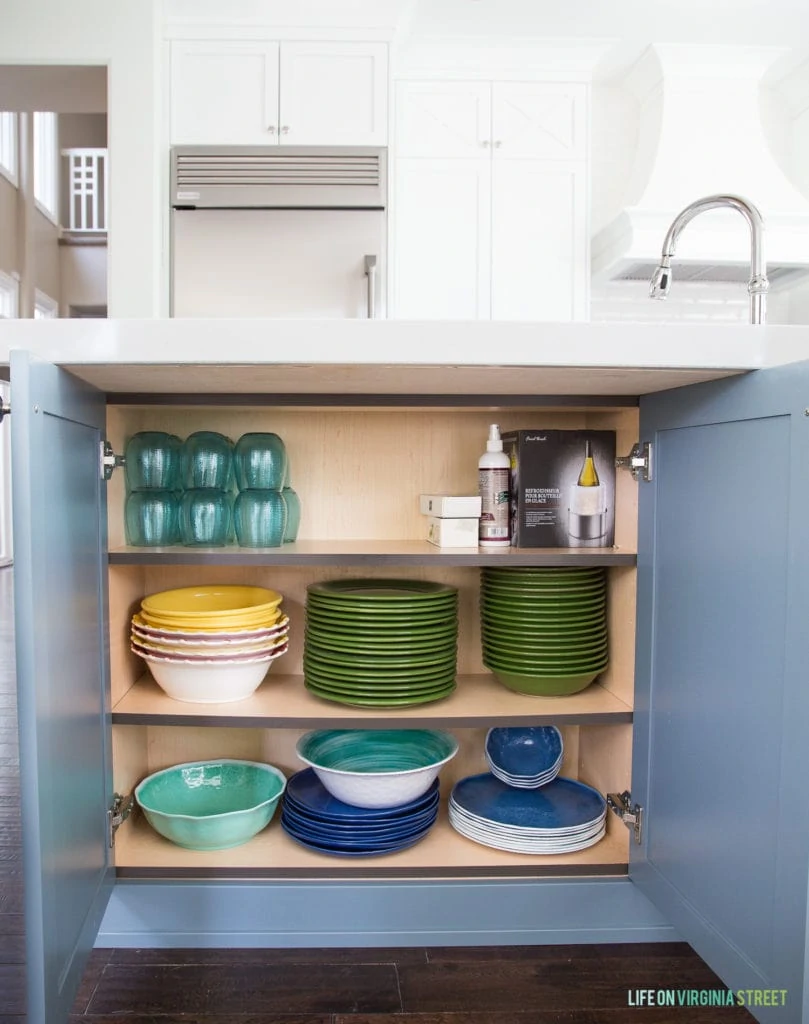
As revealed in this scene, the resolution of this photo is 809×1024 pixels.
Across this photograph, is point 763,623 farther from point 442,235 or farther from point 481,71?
point 481,71

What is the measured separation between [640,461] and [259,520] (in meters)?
0.66

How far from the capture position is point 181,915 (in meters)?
1.35

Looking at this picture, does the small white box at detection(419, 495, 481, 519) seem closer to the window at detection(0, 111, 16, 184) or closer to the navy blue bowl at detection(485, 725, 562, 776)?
the navy blue bowl at detection(485, 725, 562, 776)

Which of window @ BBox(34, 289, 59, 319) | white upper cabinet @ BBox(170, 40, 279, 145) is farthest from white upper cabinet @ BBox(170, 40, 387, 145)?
window @ BBox(34, 289, 59, 319)

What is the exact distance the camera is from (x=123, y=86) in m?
2.66

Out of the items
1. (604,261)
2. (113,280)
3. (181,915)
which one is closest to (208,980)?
(181,915)

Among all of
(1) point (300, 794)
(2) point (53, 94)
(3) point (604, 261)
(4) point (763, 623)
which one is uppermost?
(2) point (53, 94)

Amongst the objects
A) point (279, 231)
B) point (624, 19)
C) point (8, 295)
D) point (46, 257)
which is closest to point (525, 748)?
point (279, 231)

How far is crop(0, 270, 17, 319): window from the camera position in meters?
6.22

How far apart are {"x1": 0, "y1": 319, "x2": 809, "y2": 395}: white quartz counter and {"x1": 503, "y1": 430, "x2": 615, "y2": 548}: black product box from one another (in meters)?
0.35

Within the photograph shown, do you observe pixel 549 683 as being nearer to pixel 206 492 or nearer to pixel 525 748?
pixel 525 748

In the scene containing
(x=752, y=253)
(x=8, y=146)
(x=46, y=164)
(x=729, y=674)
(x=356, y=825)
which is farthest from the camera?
(x=46, y=164)

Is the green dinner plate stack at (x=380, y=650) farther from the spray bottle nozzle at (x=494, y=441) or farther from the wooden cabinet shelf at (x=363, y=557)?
the spray bottle nozzle at (x=494, y=441)

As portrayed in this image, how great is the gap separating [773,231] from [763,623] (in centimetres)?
249
